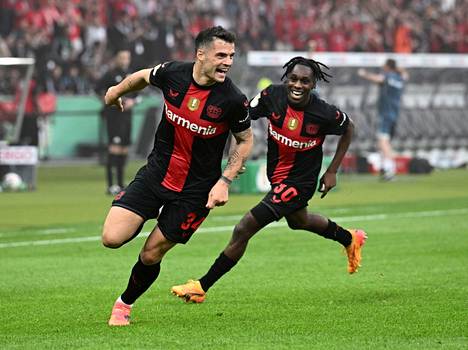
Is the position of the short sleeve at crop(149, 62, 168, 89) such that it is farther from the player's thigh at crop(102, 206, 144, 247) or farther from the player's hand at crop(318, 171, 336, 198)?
the player's hand at crop(318, 171, 336, 198)

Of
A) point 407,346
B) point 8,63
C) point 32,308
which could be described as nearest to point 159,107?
point 8,63

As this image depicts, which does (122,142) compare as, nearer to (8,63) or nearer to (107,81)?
(107,81)

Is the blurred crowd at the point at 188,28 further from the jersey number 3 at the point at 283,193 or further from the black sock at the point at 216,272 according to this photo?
the black sock at the point at 216,272

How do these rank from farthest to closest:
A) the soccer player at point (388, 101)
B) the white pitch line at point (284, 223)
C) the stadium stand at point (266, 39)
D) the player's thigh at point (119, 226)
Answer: the stadium stand at point (266, 39) < the soccer player at point (388, 101) < the white pitch line at point (284, 223) < the player's thigh at point (119, 226)

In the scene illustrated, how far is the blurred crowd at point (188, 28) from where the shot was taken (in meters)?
29.5

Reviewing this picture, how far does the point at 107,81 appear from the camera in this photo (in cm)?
2178

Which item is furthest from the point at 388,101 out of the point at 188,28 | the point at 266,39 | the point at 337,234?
the point at 337,234

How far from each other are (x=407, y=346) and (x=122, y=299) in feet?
7.10

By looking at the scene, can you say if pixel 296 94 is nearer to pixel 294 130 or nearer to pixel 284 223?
pixel 294 130

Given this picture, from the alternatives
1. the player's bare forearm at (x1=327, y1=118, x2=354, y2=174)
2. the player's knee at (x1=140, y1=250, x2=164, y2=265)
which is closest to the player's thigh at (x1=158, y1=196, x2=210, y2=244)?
the player's knee at (x1=140, y1=250, x2=164, y2=265)

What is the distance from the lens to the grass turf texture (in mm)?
8352

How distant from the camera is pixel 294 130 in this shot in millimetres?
10797

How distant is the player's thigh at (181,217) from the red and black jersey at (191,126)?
0.09m

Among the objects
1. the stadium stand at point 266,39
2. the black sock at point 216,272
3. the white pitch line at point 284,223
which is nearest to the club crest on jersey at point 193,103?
the black sock at point 216,272
